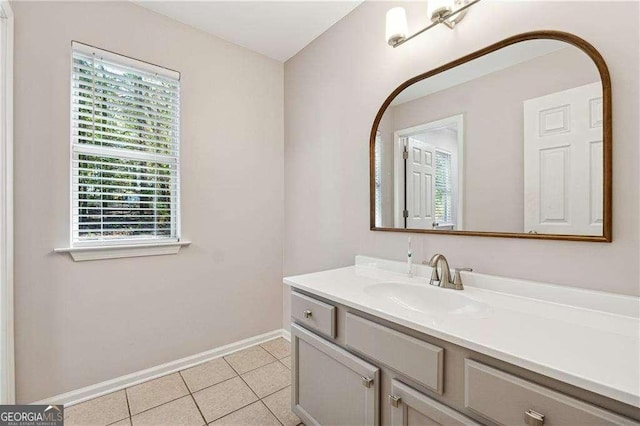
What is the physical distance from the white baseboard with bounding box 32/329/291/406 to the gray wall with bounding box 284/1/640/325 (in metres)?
0.44

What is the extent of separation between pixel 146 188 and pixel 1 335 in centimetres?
104

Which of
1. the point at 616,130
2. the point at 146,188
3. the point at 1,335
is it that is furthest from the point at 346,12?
the point at 1,335

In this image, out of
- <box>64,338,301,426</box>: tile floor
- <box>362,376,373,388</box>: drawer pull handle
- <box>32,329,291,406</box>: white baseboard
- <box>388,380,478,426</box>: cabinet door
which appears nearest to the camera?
<box>388,380,478,426</box>: cabinet door

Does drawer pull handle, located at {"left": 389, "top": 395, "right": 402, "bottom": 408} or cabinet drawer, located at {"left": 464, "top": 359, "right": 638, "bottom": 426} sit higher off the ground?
cabinet drawer, located at {"left": 464, "top": 359, "right": 638, "bottom": 426}

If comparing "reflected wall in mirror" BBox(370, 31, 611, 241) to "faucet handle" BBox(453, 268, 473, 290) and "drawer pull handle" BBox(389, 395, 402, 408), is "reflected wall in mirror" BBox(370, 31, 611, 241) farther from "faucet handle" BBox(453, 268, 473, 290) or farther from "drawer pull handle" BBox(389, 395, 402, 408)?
"drawer pull handle" BBox(389, 395, 402, 408)

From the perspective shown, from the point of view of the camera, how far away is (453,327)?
90 cm

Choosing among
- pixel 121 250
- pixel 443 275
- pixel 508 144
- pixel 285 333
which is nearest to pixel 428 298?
pixel 443 275

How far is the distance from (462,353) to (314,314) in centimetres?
69

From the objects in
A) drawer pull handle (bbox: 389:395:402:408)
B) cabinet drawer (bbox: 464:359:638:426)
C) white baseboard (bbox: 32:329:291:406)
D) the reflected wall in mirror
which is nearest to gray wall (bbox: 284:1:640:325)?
the reflected wall in mirror

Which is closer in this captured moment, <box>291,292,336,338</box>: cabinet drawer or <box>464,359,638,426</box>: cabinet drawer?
<box>464,359,638,426</box>: cabinet drawer

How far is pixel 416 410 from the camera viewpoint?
972 millimetres

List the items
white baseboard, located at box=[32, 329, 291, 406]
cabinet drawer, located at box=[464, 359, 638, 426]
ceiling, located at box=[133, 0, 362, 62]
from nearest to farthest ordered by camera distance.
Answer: cabinet drawer, located at box=[464, 359, 638, 426], white baseboard, located at box=[32, 329, 291, 406], ceiling, located at box=[133, 0, 362, 62]

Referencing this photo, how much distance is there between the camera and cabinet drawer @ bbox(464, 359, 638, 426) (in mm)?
645

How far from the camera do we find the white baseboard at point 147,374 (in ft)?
5.64
